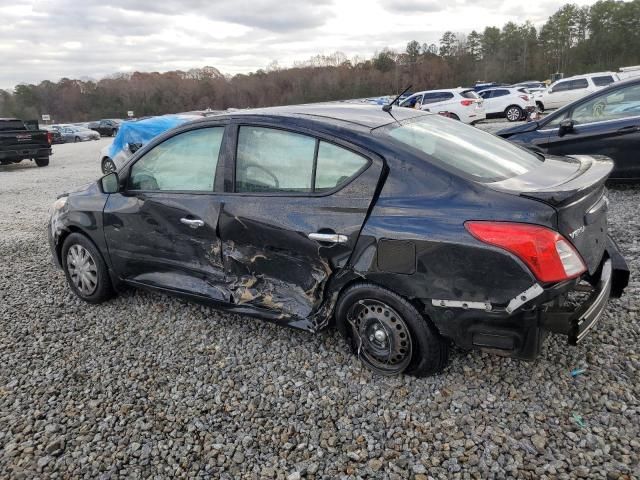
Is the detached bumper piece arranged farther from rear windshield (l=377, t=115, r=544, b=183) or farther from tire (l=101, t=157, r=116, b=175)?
tire (l=101, t=157, r=116, b=175)

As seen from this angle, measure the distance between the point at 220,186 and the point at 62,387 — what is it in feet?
5.36

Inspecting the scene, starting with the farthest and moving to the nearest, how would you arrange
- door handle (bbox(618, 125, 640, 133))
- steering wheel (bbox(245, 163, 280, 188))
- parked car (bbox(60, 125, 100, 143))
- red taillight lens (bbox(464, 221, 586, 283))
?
parked car (bbox(60, 125, 100, 143)), door handle (bbox(618, 125, 640, 133)), steering wheel (bbox(245, 163, 280, 188)), red taillight lens (bbox(464, 221, 586, 283))

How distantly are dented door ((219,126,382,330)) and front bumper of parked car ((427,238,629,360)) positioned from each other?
705mm

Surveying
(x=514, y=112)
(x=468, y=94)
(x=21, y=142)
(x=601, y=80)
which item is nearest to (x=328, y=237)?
(x=21, y=142)

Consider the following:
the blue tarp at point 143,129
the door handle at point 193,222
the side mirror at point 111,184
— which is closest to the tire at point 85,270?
the side mirror at point 111,184

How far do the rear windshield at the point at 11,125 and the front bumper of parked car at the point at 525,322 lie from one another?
675 inches

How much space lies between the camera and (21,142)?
51.6 ft

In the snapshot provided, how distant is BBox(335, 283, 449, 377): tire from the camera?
2.68m

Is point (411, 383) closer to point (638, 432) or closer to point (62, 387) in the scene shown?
point (638, 432)

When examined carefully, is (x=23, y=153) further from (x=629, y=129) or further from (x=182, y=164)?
(x=629, y=129)

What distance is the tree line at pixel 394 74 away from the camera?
7725 cm

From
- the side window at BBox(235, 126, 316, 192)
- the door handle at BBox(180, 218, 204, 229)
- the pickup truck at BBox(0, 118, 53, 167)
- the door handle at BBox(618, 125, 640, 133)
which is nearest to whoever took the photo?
the side window at BBox(235, 126, 316, 192)

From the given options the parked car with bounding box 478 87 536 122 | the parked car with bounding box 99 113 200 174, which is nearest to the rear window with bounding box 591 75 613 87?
the parked car with bounding box 478 87 536 122

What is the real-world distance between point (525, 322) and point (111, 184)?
316 cm
